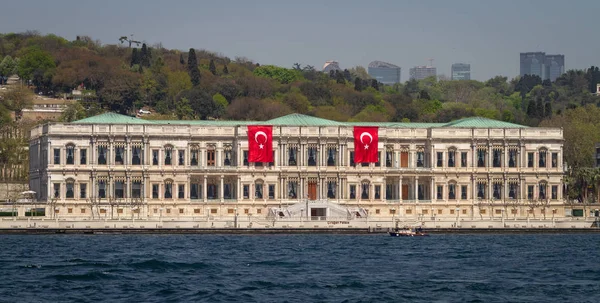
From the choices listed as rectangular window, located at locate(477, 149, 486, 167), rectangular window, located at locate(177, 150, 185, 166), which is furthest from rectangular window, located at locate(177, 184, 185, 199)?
rectangular window, located at locate(477, 149, 486, 167)

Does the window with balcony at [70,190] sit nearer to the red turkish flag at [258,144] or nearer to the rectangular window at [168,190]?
the rectangular window at [168,190]

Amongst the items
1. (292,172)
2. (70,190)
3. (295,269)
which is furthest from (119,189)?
(295,269)

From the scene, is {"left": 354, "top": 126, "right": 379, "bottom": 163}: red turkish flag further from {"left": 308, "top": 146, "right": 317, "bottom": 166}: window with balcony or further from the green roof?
{"left": 308, "top": 146, "right": 317, "bottom": 166}: window with balcony

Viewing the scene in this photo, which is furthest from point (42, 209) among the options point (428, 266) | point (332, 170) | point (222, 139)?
point (428, 266)

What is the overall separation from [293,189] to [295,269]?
186ft

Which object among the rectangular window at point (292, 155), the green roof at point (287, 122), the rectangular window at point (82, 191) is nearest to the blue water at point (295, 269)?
the rectangular window at point (82, 191)

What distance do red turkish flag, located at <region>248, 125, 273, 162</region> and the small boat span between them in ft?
67.6

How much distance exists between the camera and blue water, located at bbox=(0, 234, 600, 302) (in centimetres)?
7456

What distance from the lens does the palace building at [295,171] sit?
464ft

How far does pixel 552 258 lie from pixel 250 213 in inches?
1929

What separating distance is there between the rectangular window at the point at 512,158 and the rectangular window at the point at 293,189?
20.8 m

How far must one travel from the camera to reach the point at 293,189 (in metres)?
145

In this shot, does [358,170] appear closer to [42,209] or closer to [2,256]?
[42,209]

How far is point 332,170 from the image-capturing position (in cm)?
14538
